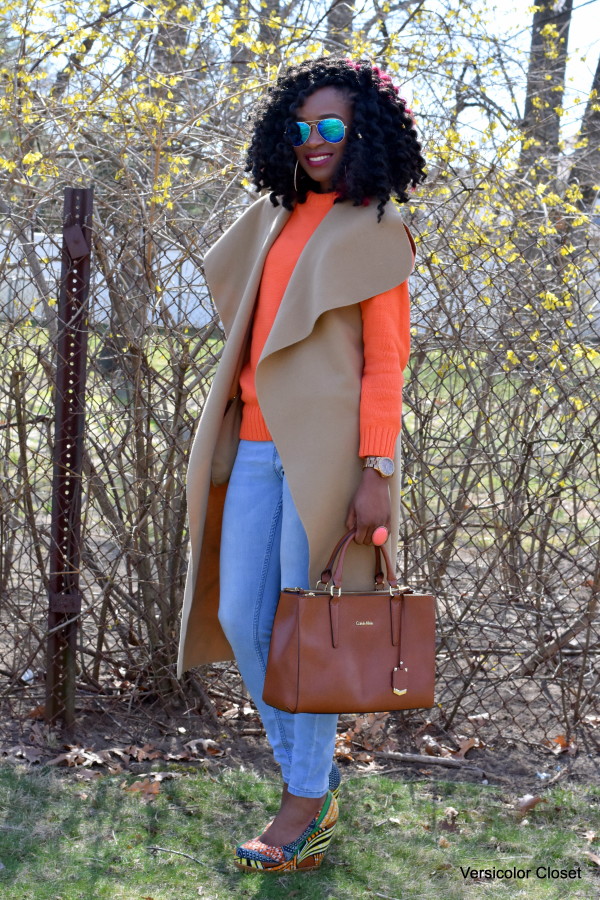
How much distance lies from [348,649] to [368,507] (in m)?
0.37

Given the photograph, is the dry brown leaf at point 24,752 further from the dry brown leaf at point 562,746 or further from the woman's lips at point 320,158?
the woman's lips at point 320,158

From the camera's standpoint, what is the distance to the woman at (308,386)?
246cm

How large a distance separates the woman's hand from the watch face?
0.06 ft

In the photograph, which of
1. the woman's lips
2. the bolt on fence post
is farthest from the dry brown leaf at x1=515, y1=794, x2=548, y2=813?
the woman's lips

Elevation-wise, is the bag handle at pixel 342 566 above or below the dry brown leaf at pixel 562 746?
above

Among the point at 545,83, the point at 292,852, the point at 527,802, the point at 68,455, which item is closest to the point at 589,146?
the point at 545,83

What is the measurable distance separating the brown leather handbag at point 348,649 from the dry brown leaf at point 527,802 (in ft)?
3.04

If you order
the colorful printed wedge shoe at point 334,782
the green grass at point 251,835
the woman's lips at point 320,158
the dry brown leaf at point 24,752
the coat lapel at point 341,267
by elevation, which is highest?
the woman's lips at point 320,158

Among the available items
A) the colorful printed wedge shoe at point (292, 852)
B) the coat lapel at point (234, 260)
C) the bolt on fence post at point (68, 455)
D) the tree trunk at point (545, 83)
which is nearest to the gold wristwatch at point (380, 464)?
the coat lapel at point (234, 260)

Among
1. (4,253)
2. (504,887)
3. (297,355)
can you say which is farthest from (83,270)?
(504,887)

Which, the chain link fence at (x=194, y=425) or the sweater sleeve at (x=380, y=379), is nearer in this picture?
the sweater sleeve at (x=380, y=379)

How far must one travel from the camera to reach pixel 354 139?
2496 millimetres

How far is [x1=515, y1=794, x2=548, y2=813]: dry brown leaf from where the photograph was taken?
3.13 metres

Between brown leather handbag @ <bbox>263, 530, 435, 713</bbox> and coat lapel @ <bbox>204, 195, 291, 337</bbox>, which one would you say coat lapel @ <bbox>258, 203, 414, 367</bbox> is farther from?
brown leather handbag @ <bbox>263, 530, 435, 713</bbox>
